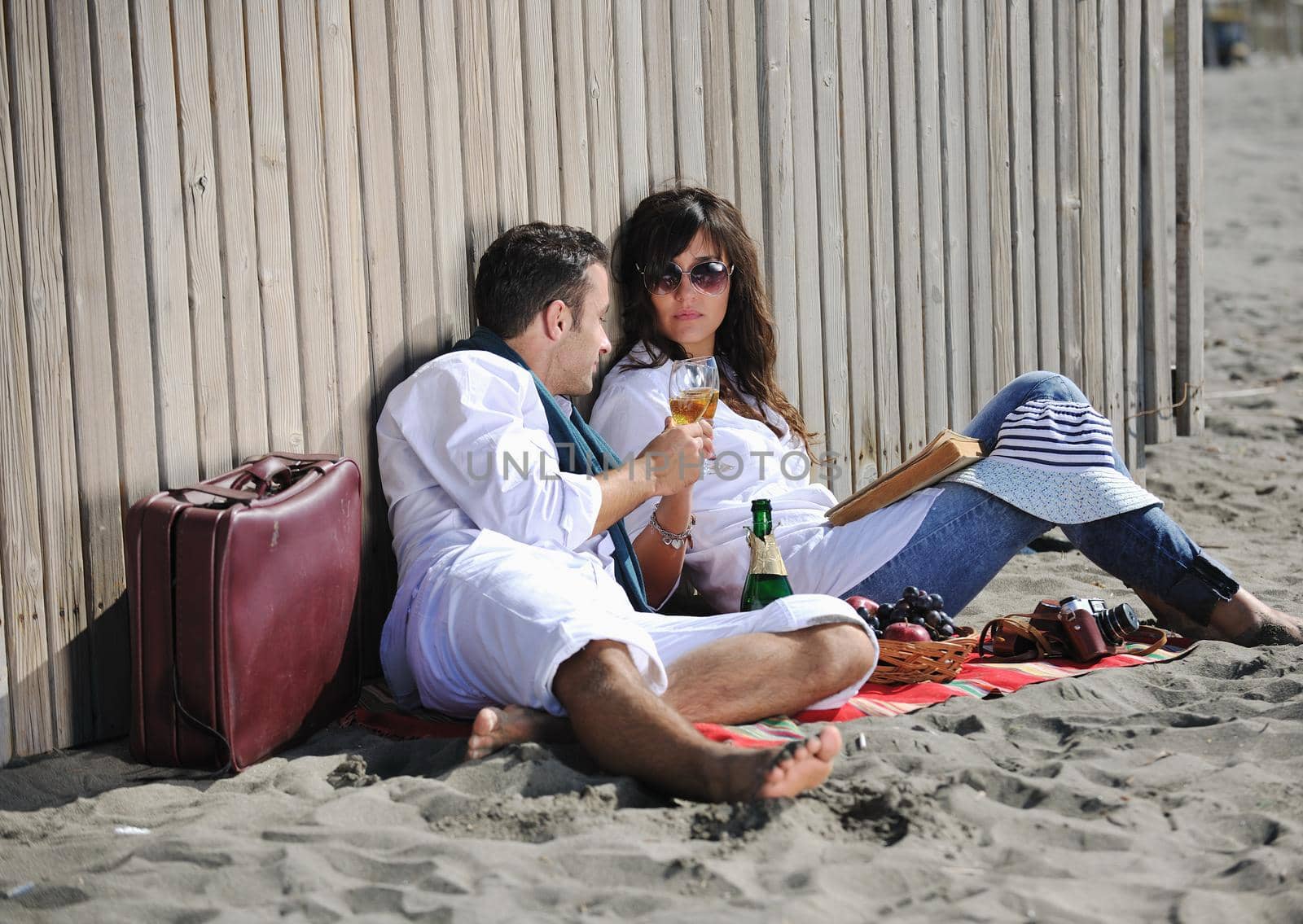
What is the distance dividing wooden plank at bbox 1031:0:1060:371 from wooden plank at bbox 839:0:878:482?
1125 millimetres

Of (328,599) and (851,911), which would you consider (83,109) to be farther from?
(851,911)

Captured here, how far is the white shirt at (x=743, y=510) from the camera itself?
3947 mm

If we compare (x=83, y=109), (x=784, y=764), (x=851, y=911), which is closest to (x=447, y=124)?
(x=83, y=109)

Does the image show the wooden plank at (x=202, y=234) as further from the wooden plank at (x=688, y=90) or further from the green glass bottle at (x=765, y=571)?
the wooden plank at (x=688, y=90)

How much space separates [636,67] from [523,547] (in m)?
1.92

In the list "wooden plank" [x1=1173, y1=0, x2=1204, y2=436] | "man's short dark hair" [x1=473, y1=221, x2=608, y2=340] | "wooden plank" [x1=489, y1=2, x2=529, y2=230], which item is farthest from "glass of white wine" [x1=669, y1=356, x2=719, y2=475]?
"wooden plank" [x1=1173, y1=0, x2=1204, y2=436]

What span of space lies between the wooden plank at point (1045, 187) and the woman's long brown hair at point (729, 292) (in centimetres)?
202

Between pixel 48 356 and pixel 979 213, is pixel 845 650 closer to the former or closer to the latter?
pixel 48 356

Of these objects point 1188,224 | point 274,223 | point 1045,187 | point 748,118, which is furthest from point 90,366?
point 1188,224

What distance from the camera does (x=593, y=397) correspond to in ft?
14.3

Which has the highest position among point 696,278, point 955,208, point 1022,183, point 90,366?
point 1022,183

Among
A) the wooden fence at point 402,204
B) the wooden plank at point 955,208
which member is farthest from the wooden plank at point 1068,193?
the wooden plank at point 955,208

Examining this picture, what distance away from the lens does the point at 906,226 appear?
5.38m

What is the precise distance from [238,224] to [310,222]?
22 cm
